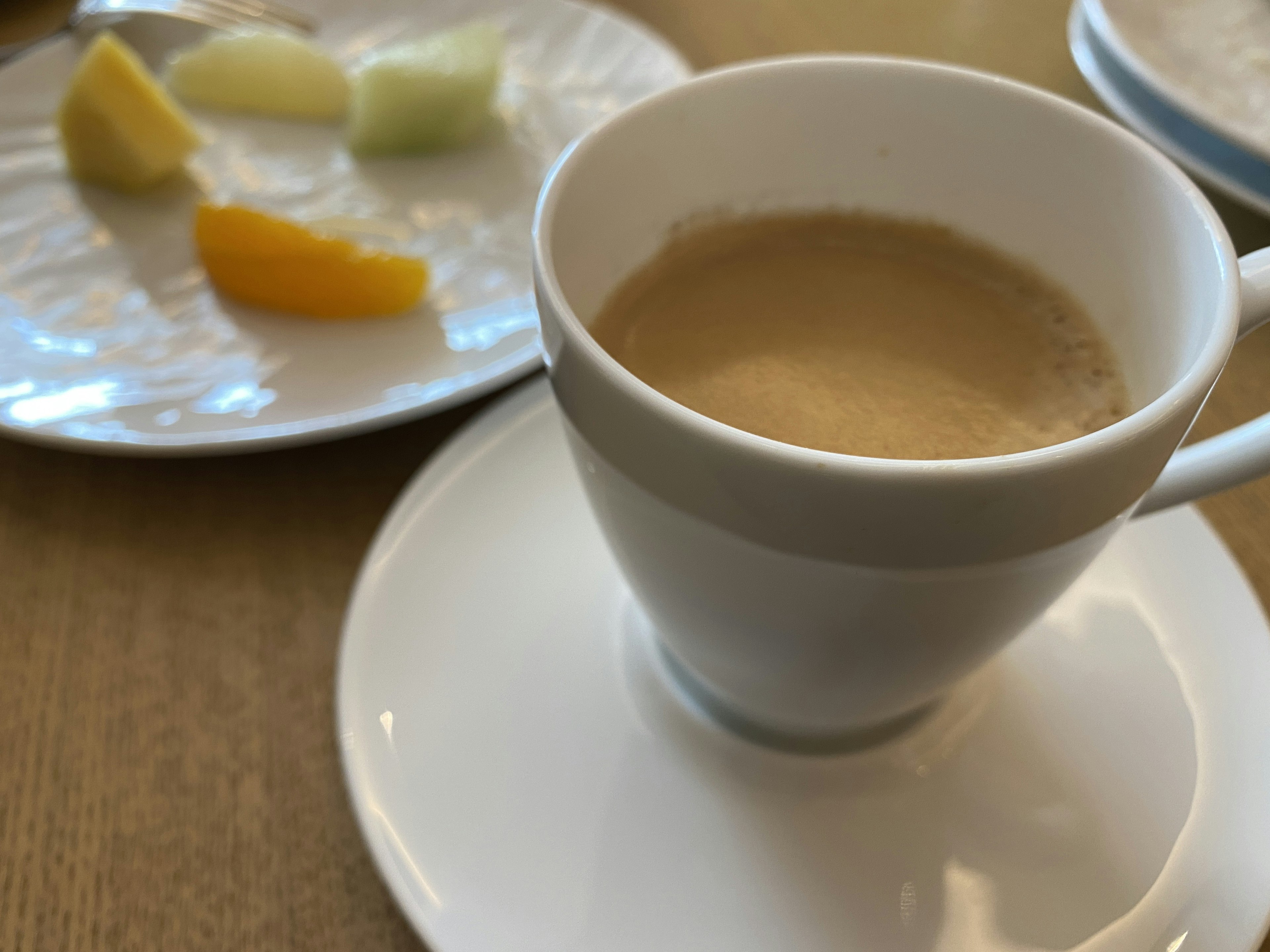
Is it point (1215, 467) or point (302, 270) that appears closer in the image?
point (1215, 467)

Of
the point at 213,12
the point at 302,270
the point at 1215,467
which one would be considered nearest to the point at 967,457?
the point at 1215,467

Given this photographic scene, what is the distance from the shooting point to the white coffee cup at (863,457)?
0.34 meters

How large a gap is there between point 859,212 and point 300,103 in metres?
0.71

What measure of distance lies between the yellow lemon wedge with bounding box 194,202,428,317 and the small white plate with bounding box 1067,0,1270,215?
24.1 inches

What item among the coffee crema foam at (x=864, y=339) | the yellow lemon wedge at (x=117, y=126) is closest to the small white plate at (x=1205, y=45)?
the coffee crema foam at (x=864, y=339)

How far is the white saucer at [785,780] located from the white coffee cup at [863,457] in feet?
0.16

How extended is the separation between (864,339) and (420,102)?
625mm

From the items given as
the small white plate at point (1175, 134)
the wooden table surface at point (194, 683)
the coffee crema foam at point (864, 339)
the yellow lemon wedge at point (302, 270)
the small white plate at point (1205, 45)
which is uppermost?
the small white plate at point (1205, 45)

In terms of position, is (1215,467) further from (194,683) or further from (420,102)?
(420,102)

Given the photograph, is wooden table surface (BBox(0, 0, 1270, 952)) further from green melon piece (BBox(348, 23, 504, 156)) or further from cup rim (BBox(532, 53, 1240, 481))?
green melon piece (BBox(348, 23, 504, 156))

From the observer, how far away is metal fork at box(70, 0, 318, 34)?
1.13 meters

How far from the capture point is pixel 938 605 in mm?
371

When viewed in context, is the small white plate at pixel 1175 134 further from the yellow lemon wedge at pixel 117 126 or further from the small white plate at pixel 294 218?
the yellow lemon wedge at pixel 117 126

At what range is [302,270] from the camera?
82cm
